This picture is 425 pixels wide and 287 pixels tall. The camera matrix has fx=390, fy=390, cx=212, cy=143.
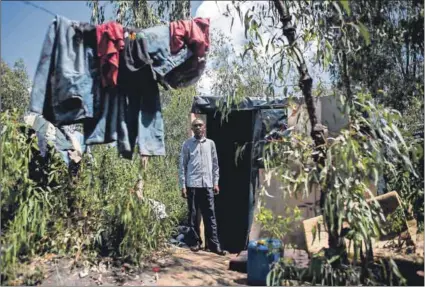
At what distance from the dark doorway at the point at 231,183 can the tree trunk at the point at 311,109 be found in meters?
2.39

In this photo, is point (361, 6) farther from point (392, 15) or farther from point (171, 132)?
point (171, 132)

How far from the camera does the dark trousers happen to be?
4328mm

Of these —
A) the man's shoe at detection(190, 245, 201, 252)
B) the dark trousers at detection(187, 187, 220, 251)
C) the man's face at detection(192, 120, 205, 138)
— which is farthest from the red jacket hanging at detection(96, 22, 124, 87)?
the man's shoe at detection(190, 245, 201, 252)

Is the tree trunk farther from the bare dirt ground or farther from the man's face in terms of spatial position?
the man's face

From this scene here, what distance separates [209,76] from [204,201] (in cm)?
832

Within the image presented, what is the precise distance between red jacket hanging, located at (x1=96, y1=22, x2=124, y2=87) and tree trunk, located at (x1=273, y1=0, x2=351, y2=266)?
1.24 m

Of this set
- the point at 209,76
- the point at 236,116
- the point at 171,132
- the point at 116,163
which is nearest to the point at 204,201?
the point at 116,163

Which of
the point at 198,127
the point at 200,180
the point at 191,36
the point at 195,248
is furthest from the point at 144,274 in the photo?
the point at 191,36

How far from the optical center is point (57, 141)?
3568mm

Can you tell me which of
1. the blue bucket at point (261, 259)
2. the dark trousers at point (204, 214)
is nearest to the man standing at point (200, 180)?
the dark trousers at point (204, 214)

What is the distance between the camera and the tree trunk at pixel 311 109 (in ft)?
9.18

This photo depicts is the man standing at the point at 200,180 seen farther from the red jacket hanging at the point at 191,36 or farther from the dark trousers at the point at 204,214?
the red jacket hanging at the point at 191,36

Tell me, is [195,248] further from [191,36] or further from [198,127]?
[191,36]

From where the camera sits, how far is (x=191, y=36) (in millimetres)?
3037
